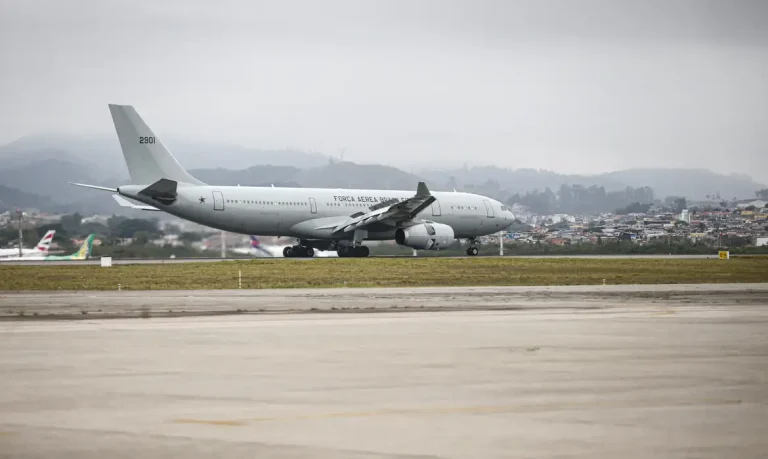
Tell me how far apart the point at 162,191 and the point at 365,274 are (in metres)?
19.5

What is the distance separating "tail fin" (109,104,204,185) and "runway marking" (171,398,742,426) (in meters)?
53.2

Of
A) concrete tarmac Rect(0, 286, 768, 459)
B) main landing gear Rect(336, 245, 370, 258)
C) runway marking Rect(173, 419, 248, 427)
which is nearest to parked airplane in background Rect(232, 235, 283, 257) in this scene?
main landing gear Rect(336, 245, 370, 258)

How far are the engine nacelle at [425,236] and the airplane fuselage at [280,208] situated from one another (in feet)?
5.96

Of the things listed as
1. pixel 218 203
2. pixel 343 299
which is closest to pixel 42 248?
pixel 218 203

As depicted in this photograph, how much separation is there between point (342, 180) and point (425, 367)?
172 m

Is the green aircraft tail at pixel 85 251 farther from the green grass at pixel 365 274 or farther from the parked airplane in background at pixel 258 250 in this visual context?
the green grass at pixel 365 274

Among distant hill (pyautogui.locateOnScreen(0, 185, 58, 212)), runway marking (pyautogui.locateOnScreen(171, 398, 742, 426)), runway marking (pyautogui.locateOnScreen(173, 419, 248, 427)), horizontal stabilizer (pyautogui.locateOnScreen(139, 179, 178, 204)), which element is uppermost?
distant hill (pyautogui.locateOnScreen(0, 185, 58, 212))

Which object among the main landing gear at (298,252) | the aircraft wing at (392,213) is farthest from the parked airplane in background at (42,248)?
the aircraft wing at (392,213)

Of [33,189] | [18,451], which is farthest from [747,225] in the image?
[18,451]

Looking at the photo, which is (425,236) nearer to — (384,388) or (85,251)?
(85,251)

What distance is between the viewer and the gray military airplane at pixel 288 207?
205 ft

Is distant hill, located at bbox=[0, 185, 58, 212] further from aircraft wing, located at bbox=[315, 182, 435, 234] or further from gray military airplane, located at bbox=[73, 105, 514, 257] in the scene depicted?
aircraft wing, located at bbox=[315, 182, 435, 234]

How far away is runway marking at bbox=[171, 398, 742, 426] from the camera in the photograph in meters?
10.8

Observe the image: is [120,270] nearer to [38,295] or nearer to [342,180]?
[38,295]
